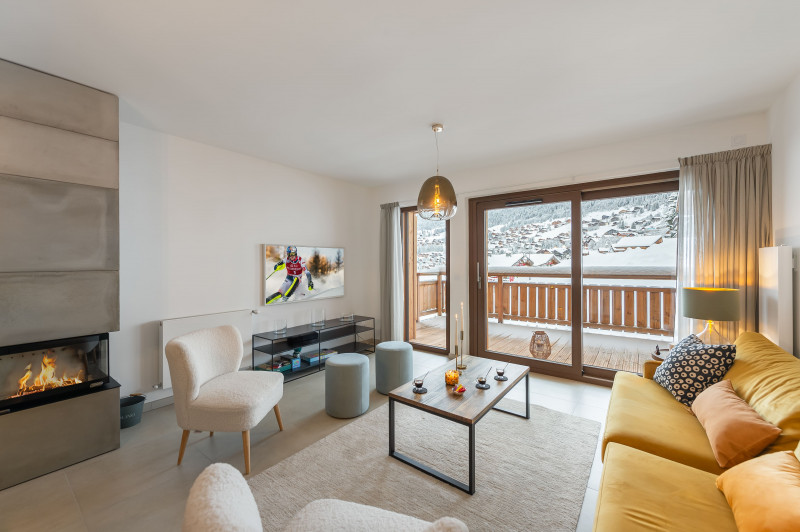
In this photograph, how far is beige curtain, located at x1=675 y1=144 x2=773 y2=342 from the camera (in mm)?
2654

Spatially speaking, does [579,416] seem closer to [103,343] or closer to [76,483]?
[76,483]

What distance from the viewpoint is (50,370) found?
7.22 feet

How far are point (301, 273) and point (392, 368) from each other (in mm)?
1838

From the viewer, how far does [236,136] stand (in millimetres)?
3174

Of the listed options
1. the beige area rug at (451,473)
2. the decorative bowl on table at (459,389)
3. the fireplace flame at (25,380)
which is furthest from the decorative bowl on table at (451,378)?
the fireplace flame at (25,380)

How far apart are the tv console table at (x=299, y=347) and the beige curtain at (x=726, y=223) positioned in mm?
3749

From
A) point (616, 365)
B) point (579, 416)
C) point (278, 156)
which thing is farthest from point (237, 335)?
point (616, 365)

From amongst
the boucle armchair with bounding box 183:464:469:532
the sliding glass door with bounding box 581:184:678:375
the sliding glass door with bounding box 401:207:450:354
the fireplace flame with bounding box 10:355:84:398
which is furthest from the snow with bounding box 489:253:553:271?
the fireplace flame with bounding box 10:355:84:398

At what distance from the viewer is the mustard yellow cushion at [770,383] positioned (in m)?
1.40

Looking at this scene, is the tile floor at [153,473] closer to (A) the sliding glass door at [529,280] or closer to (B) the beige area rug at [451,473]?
(B) the beige area rug at [451,473]

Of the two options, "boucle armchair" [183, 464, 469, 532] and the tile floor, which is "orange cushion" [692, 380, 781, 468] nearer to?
the tile floor

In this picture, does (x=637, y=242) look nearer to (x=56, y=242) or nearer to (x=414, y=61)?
(x=414, y=61)

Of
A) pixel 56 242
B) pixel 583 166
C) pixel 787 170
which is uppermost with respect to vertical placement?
pixel 583 166

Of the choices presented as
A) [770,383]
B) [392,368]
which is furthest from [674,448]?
[392,368]
